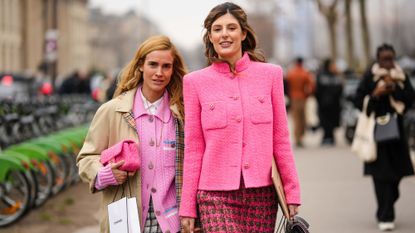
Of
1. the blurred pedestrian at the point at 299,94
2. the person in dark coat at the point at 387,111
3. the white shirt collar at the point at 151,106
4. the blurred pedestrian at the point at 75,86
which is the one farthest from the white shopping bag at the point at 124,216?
the blurred pedestrian at the point at 75,86

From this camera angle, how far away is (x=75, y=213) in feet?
34.7

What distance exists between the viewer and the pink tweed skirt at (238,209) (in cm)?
424

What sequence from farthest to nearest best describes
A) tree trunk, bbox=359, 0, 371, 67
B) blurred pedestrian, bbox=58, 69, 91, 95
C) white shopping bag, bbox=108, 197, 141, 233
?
blurred pedestrian, bbox=58, 69, 91, 95 < tree trunk, bbox=359, 0, 371, 67 < white shopping bag, bbox=108, 197, 141, 233

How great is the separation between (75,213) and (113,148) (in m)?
6.24

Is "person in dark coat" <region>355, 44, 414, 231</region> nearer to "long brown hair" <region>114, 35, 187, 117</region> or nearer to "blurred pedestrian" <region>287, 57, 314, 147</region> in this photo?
"long brown hair" <region>114, 35, 187, 117</region>

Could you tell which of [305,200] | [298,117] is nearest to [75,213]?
[305,200]

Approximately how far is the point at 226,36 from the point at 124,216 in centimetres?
99

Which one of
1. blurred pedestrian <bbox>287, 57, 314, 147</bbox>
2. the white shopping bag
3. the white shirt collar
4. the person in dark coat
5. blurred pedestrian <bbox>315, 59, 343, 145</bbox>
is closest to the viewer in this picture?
the white shopping bag

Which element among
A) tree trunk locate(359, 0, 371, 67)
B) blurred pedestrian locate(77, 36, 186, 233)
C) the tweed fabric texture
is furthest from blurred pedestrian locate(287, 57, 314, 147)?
the tweed fabric texture

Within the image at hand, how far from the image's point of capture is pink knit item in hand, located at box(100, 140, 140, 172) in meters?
4.40

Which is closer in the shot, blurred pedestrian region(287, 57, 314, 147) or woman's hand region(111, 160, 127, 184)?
woman's hand region(111, 160, 127, 184)

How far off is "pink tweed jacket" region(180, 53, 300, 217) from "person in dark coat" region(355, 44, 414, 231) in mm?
4456

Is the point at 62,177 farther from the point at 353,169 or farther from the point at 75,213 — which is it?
the point at 353,169

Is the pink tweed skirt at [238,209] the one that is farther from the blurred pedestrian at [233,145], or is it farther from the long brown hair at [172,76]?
the long brown hair at [172,76]
